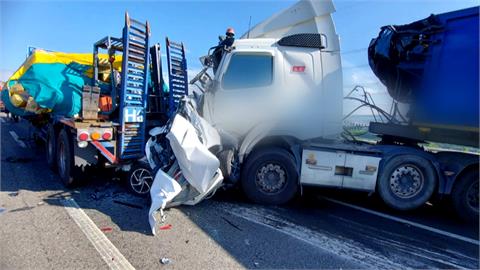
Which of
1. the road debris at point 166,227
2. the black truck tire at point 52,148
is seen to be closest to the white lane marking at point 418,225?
the road debris at point 166,227

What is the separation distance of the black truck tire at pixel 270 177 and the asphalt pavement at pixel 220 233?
18 cm

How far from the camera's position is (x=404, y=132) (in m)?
4.38

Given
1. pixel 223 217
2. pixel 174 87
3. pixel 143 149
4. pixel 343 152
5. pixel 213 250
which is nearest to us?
pixel 213 250

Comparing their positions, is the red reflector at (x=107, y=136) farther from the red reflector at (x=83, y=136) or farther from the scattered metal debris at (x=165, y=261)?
the scattered metal debris at (x=165, y=261)

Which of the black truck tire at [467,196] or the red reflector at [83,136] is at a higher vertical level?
the red reflector at [83,136]

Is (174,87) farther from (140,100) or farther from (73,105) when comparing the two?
(73,105)

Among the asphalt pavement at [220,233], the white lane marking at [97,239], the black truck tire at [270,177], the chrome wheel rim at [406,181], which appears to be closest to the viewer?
the white lane marking at [97,239]

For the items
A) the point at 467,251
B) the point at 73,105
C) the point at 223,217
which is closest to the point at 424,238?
the point at 467,251

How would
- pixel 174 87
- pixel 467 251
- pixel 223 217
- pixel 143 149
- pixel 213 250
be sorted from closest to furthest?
pixel 213 250, pixel 467 251, pixel 223 217, pixel 143 149, pixel 174 87

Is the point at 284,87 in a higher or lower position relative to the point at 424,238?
higher

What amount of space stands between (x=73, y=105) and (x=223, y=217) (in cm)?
388

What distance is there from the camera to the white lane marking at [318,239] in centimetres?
293

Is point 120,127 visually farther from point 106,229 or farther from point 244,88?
point 244,88

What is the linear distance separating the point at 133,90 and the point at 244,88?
1939 millimetres
